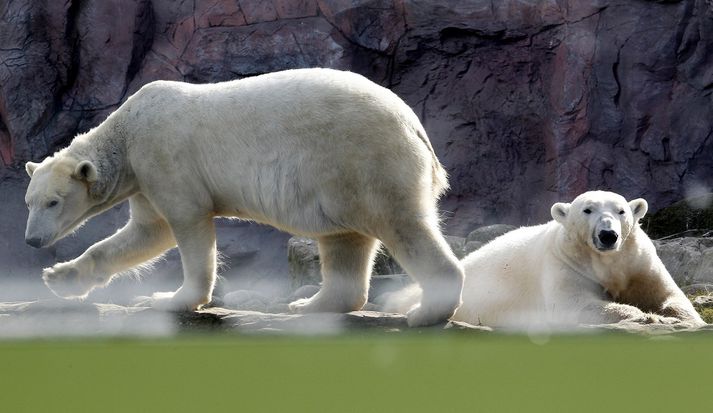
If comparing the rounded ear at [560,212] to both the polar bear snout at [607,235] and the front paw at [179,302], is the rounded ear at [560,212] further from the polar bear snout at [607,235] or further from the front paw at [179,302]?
the front paw at [179,302]

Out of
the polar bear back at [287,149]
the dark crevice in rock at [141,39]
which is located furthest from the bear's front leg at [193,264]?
the dark crevice in rock at [141,39]

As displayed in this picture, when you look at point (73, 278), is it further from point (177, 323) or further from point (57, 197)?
point (177, 323)

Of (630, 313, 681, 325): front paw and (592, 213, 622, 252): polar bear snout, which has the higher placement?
(592, 213, 622, 252): polar bear snout

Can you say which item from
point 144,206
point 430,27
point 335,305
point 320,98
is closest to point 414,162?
point 320,98

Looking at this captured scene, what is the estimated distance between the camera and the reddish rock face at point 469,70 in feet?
35.7

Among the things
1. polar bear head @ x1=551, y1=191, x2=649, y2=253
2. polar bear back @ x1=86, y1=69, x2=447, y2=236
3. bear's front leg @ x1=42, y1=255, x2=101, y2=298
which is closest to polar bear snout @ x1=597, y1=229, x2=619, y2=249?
polar bear head @ x1=551, y1=191, x2=649, y2=253

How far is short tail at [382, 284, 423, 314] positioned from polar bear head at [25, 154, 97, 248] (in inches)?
94.9

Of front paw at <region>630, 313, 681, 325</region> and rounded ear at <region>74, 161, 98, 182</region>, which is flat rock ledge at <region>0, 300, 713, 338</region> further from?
rounded ear at <region>74, 161, 98, 182</region>

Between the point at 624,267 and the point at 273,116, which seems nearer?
the point at 273,116

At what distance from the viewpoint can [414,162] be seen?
5.12 metres

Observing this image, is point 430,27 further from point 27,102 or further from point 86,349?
point 86,349

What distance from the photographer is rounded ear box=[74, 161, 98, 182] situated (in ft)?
18.4

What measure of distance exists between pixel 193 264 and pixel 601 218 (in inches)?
99.4

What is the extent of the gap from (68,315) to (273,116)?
4.96ft
